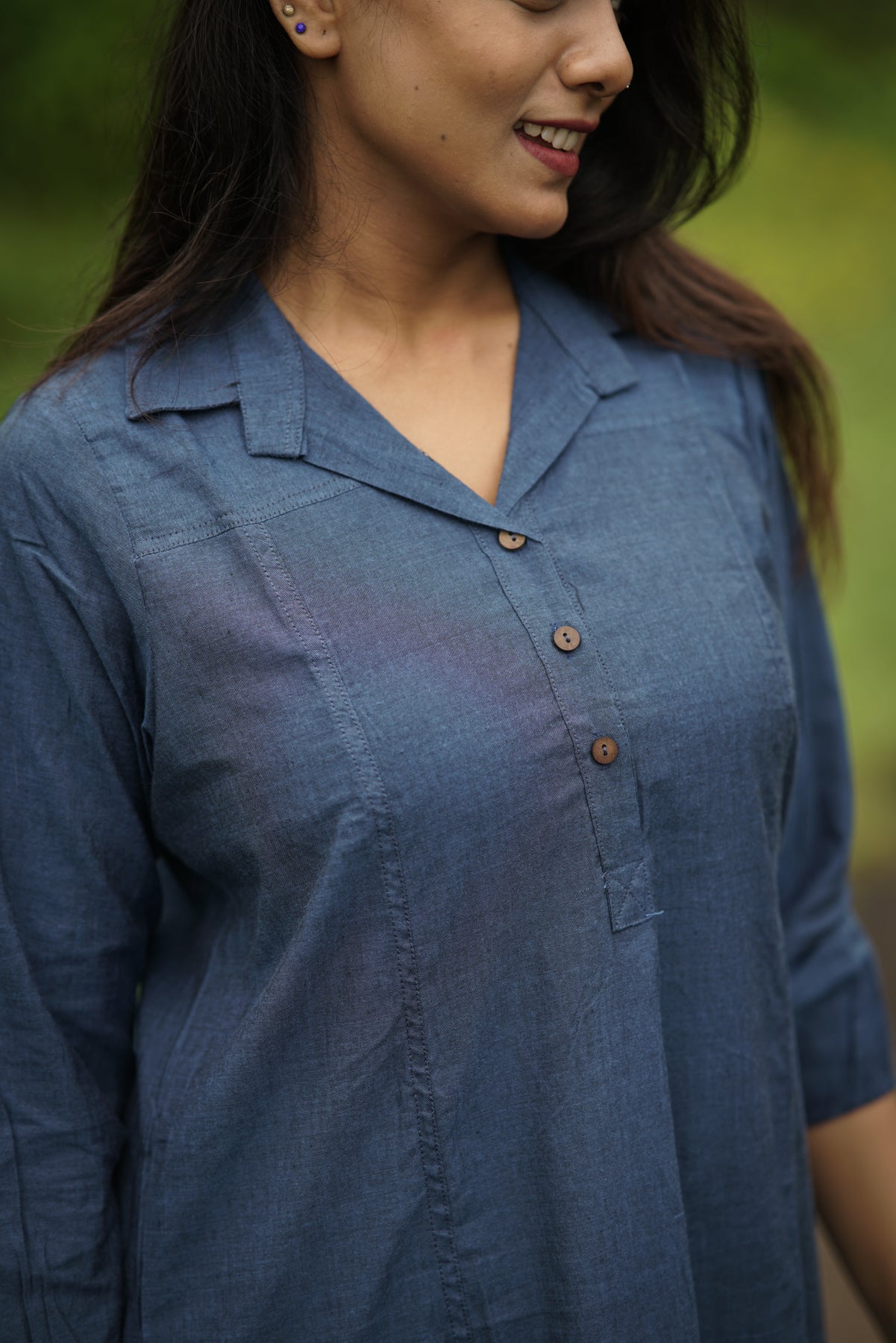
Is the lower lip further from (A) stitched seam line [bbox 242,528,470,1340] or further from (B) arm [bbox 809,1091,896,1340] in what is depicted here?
(B) arm [bbox 809,1091,896,1340]

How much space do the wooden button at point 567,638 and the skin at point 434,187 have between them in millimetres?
182

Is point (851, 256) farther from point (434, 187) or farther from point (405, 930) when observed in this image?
point (405, 930)

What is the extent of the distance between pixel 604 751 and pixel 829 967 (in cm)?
57

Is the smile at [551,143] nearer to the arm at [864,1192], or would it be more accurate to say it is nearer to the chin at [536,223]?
the chin at [536,223]

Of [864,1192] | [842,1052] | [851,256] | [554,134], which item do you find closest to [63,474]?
[554,134]

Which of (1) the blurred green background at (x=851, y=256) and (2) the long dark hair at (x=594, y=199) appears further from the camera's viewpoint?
(1) the blurred green background at (x=851, y=256)

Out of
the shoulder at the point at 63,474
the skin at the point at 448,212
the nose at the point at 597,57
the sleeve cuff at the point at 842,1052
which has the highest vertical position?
the nose at the point at 597,57

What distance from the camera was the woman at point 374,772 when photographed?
113 cm

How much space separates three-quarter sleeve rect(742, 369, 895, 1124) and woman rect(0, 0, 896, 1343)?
0.57 feet

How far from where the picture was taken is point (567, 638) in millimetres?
1163

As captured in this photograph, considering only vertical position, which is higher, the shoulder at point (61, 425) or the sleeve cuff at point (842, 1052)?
the shoulder at point (61, 425)

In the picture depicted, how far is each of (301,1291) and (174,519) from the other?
2.40 feet

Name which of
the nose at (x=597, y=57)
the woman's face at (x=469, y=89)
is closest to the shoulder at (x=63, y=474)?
the woman's face at (x=469, y=89)

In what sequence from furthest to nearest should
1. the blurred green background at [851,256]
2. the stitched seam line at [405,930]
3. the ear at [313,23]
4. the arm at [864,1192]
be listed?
the blurred green background at [851,256]
the arm at [864,1192]
the ear at [313,23]
the stitched seam line at [405,930]
